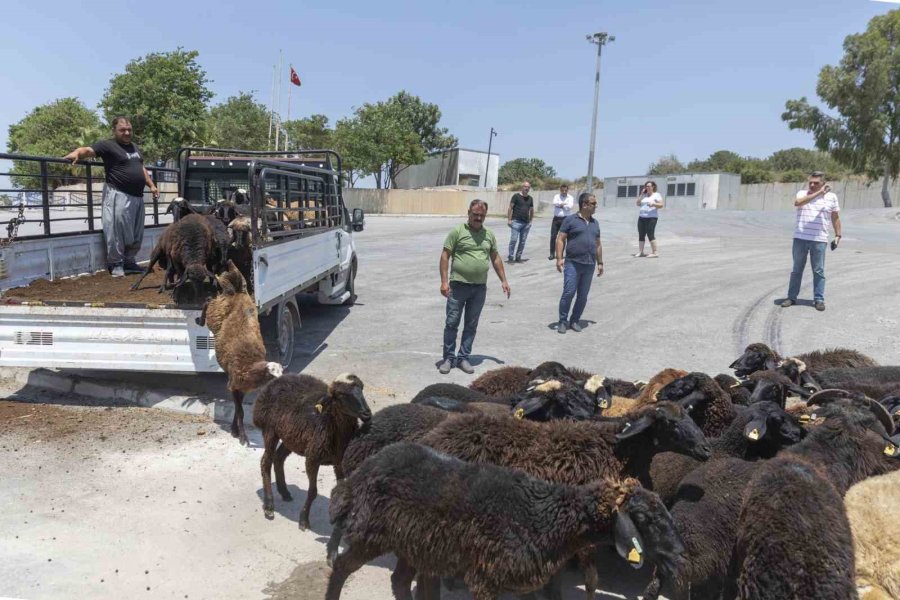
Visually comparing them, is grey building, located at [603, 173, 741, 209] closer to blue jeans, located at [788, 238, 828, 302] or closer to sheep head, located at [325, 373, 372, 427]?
blue jeans, located at [788, 238, 828, 302]

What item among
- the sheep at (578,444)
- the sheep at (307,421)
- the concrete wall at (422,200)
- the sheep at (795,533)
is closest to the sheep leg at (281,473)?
the sheep at (307,421)

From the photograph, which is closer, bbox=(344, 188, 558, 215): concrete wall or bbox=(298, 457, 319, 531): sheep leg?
bbox=(298, 457, 319, 531): sheep leg

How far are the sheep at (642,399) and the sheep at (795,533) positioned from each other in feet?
4.90

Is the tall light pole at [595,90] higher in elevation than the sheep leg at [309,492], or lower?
higher

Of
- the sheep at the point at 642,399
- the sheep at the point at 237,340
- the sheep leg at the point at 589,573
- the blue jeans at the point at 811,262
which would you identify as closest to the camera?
the sheep leg at the point at 589,573

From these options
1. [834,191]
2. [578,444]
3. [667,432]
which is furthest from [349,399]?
[834,191]

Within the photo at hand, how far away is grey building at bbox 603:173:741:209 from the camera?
52125mm

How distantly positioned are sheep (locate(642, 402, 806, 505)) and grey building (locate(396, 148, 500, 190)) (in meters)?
66.6

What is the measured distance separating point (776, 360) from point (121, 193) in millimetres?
7651

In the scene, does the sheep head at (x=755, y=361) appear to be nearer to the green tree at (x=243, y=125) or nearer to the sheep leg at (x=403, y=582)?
the sheep leg at (x=403, y=582)

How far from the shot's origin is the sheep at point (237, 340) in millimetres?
6020

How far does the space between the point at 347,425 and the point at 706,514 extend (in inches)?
92.4

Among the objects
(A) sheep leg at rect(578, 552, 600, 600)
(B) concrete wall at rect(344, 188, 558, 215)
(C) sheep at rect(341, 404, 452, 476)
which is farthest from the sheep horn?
(B) concrete wall at rect(344, 188, 558, 215)

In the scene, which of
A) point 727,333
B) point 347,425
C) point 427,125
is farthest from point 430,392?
point 427,125
